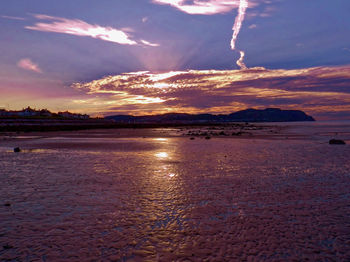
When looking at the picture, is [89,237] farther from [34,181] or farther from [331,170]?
[331,170]

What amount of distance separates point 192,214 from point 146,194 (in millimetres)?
2675

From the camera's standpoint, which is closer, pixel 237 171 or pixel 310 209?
pixel 310 209

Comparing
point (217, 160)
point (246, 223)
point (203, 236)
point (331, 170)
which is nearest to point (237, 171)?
point (217, 160)

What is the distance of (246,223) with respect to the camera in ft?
24.2

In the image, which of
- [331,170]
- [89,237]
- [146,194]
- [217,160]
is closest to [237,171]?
[217,160]

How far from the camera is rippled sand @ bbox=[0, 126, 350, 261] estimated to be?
19.5 feet

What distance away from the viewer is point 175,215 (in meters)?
8.05

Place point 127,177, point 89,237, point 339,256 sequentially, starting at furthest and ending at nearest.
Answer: point 127,177 < point 89,237 < point 339,256

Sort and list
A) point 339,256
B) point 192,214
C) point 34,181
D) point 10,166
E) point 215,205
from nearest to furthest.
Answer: point 339,256, point 192,214, point 215,205, point 34,181, point 10,166

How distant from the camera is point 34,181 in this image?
40.3ft

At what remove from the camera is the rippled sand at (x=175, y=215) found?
5957 millimetres

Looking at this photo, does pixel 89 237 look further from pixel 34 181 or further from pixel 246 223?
pixel 34 181

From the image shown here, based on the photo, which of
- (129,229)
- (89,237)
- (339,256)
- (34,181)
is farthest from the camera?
(34,181)

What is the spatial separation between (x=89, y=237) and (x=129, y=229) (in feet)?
3.48
